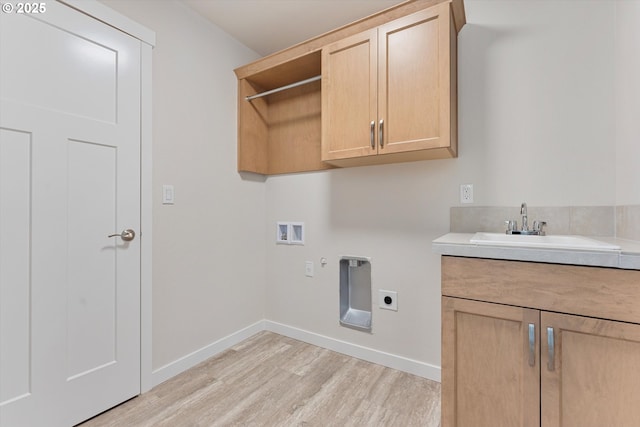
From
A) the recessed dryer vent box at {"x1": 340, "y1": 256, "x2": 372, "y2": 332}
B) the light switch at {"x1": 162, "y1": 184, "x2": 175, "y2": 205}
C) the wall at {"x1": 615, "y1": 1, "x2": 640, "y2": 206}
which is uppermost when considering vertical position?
the wall at {"x1": 615, "y1": 1, "x2": 640, "y2": 206}

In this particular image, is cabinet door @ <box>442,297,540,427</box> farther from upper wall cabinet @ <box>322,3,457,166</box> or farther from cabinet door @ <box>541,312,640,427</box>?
upper wall cabinet @ <box>322,3,457,166</box>

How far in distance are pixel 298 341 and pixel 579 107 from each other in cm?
237

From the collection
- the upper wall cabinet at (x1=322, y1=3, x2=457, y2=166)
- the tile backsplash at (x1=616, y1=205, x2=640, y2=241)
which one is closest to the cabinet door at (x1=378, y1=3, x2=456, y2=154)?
the upper wall cabinet at (x1=322, y1=3, x2=457, y2=166)

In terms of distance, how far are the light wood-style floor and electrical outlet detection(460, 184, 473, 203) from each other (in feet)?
Result: 3.75

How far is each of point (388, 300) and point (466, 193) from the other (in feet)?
2.88

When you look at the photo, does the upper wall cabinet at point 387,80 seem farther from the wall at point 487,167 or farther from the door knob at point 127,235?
the door knob at point 127,235

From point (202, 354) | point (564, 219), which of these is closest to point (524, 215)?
point (564, 219)

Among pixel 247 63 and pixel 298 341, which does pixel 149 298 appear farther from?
pixel 247 63

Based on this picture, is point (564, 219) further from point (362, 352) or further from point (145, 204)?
point (145, 204)

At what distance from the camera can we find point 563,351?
1.00 metres

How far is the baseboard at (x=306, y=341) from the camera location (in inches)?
72.0

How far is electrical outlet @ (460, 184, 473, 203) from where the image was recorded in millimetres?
1708

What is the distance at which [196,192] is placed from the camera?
2047 millimetres

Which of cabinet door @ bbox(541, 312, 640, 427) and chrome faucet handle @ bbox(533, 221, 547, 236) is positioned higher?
chrome faucet handle @ bbox(533, 221, 547, 236)
